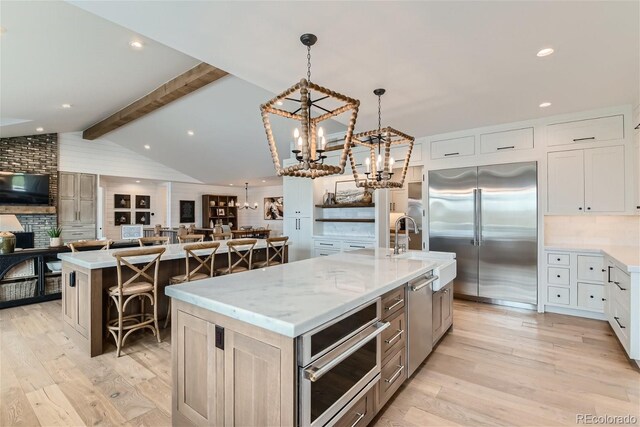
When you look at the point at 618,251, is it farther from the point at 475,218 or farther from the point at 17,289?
the point at 17,289

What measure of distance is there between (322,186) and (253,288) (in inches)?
171

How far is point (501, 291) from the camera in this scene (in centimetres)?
436

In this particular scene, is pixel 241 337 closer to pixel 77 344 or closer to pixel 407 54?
pixel 407 54

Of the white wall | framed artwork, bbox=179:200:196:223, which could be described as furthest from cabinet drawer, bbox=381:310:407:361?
framed artwork, bbox=179:200:196:223

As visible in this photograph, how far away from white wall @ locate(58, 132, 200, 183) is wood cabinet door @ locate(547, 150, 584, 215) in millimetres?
9711

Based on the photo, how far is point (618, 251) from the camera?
3471 millimetres

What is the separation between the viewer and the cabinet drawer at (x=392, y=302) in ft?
6.30

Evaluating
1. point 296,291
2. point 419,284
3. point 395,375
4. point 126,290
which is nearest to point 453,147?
point 419,284

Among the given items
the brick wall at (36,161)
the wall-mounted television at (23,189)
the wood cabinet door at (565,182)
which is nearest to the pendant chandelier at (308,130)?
the wood cabinet door at (565,182)

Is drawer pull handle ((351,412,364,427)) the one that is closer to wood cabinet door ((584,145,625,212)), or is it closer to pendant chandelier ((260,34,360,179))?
pendant chandelier ((260,34,360,179))

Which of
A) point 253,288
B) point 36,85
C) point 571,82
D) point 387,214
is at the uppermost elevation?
point 36,85

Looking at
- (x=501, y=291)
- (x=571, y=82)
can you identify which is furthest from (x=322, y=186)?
(x=571, y=82)

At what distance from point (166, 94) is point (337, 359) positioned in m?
5.22

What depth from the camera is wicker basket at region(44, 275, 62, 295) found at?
4.61m
